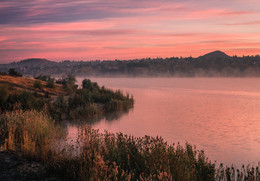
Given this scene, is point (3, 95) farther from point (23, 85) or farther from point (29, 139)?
point (29, 139)

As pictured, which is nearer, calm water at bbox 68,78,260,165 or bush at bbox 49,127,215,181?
bush at bbox 49,127,215,181

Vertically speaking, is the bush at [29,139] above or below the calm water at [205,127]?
above

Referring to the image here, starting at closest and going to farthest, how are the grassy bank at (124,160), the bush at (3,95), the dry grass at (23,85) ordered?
the grassy bank at (124,160)
the bush at (3,95)
the dry grass at (23,85)

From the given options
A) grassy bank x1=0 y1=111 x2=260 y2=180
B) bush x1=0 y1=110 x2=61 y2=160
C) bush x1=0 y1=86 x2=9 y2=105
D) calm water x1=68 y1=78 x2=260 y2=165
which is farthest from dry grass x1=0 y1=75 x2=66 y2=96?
grassy bank x1=0 y1=111 x2=260 y2=180

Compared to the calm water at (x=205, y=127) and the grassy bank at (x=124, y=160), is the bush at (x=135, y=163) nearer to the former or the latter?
the grassy bank at (x=124, y=160)

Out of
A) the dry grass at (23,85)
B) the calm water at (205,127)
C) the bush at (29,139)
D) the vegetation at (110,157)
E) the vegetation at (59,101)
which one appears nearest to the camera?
the vegetation at (110,157)

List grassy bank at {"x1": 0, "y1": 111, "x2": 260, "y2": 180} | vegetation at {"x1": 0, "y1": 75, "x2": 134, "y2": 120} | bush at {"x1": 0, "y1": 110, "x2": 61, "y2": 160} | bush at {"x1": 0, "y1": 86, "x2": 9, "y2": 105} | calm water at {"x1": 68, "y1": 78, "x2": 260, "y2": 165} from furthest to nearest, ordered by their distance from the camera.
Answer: vegetation at {"x1": 0, "y1": 75, "x2": 134, "y2": 120}
bush at {"x1": 0, "y1": 86, "x2": 9, "y2": 105}
calm water at {"x1": 68, "y1": 78, "x2": 260, "y2": 165}
bush at {"x1": 0, "y1": 110, "x2": 61, "y2": 160}
grassy bank at {"x1": 0, "y1": 111, "x2": 260, "y2": 180}

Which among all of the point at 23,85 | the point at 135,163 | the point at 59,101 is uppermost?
the point at 23,85

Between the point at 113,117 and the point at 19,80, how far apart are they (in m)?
13.1

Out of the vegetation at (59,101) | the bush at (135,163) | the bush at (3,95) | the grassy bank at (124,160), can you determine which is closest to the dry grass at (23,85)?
the vegetation at (59,101)

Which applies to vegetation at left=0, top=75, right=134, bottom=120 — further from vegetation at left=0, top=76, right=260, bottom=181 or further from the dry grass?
vegetation at left=0, top=76, right=260, bottom=181

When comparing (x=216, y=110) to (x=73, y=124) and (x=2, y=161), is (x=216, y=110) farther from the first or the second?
(x=2, y=161)

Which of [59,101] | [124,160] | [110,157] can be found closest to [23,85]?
[59,101]

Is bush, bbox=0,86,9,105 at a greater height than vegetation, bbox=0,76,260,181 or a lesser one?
greater
